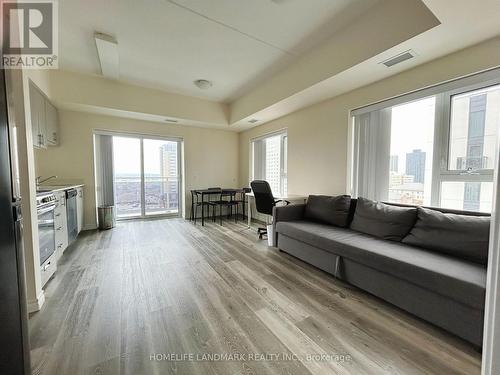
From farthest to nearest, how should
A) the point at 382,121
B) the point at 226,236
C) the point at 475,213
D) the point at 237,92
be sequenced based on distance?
1. the point at 237,92
2. the point at 226,236
3. the point at 382,121
4. the point at 475,213

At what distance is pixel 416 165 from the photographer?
2492 mm

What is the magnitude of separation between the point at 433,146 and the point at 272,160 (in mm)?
3081

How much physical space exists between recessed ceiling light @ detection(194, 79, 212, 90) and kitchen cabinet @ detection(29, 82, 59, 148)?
2.24 meters

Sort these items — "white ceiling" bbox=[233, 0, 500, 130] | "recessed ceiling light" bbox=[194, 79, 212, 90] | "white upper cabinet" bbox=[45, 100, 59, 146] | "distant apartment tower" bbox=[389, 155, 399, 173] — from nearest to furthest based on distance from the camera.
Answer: "white ceiling" bbox=[233, 0, 500, 130] → "distant apartment tower" bbox=[389, 155, 399, 173] → "white upper cabinet" bbox=[45, 100, 59, 146] → "recessed ceiling light" bbox=[194, 79, 212, 90]

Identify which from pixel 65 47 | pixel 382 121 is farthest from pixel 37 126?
pixel 382 121

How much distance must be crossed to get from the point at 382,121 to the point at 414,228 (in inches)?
57.1

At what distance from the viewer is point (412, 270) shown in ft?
5.32

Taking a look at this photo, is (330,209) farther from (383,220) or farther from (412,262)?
(412,262)

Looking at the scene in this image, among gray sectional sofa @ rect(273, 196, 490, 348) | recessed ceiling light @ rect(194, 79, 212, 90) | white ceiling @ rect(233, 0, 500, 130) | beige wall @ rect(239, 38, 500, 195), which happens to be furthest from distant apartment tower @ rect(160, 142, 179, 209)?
gray sectional sofa @ rect(273, 196, 490, 348)

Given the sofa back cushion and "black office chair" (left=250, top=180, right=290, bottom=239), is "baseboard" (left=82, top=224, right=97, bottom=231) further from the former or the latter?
the sofa back cushion

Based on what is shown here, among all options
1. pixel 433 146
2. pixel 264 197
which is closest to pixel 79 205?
pixel 264 197

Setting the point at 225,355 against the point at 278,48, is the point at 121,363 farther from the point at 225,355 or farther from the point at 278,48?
the point at 278,48

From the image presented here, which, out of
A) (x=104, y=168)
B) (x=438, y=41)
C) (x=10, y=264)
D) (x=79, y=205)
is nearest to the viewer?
(x=10, y=264)

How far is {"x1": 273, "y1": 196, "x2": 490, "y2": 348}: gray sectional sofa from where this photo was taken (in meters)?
1.41
